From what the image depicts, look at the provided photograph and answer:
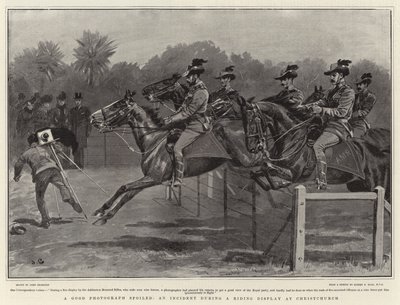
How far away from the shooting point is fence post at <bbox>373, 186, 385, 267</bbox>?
829 centimetres

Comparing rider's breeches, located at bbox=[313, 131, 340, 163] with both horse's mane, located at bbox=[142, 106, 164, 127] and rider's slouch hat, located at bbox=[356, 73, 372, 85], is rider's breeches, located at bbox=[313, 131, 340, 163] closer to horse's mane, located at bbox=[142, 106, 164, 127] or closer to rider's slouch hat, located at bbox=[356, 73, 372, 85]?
rider's slouch hat, located at bbox=[356, 73, 372, 85]

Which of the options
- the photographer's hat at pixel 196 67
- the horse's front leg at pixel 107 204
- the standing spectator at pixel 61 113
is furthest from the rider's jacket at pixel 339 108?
the standing spectator at pixel 61 113

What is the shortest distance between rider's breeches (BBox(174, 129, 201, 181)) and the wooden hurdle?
63.5 inches

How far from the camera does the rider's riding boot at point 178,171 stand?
27.8 feet

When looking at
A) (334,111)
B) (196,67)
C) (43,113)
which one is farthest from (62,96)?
(334,111)

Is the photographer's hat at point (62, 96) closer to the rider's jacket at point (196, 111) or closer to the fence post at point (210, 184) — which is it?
the rider's jacket at point (196, 111)

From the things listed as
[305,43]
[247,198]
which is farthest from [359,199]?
[305,43]

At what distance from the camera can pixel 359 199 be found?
8406 mm

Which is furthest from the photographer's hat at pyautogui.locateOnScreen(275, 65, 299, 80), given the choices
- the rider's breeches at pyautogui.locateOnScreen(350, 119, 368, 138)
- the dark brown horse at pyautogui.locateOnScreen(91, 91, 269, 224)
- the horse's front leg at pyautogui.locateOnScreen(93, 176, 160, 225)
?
the horse's front leg at pyautogui.locateOnScreen(93, 176, 160, 225)

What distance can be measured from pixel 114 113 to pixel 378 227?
404 centimetres

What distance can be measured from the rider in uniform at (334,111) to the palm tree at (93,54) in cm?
303

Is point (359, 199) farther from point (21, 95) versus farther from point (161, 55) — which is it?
point (21, 95)

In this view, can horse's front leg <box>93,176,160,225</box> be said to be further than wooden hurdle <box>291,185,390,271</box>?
Yes
